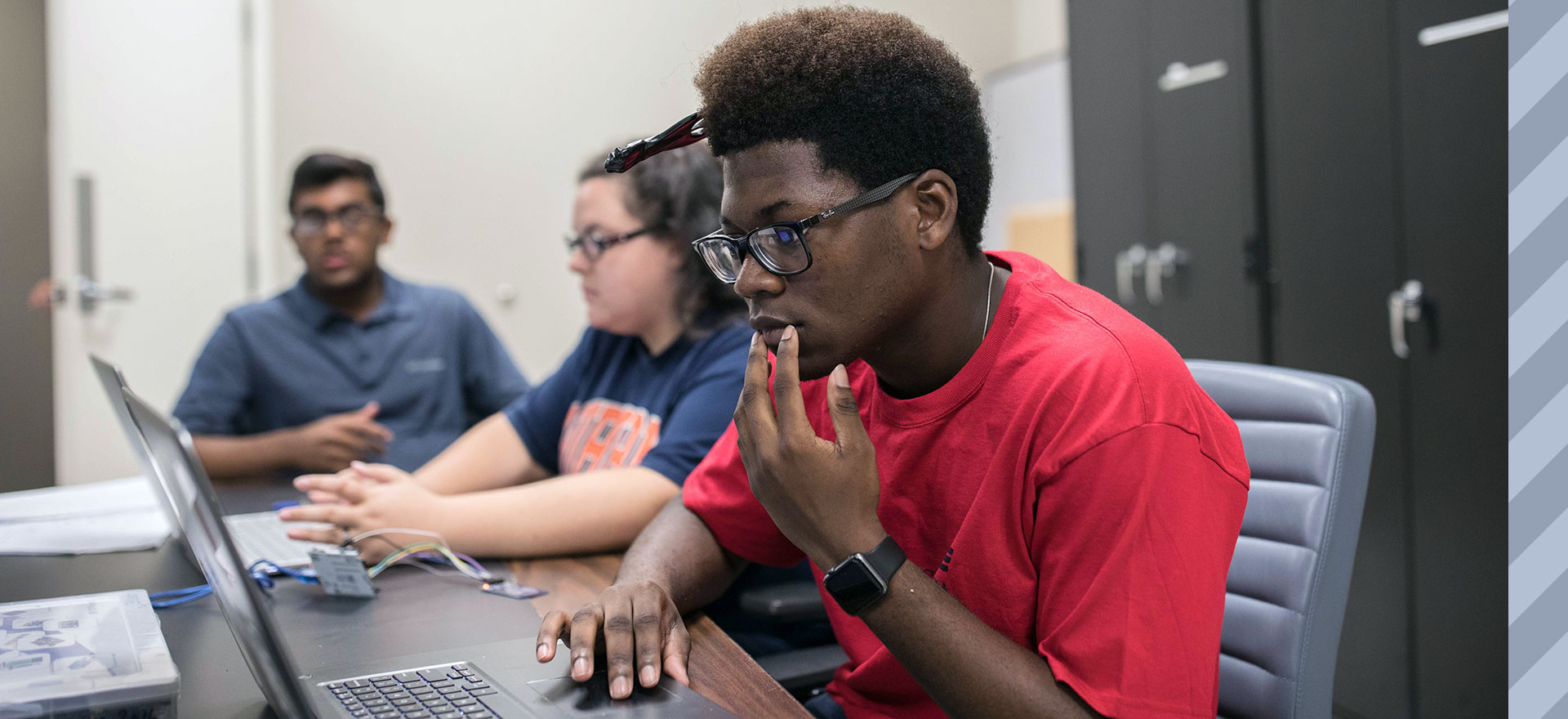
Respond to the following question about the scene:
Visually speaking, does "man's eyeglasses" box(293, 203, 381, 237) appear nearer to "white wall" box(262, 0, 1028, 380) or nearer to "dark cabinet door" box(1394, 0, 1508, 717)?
"white wall" box(262, 0, 1028, 380)

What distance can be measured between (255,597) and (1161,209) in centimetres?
261

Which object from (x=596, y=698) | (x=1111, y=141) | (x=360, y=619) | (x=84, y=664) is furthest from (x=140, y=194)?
(x=596, y=698)

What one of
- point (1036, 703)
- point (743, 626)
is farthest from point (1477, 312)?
point (1036, 703)

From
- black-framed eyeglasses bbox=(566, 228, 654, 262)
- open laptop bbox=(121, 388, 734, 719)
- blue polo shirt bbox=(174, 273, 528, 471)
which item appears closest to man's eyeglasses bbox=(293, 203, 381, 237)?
blue polo shirt bbox=(174, 273, 528, 471)

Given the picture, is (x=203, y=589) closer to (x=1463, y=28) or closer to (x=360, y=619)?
(x=360, y=619)

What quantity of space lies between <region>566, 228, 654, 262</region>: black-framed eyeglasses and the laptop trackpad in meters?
0.86

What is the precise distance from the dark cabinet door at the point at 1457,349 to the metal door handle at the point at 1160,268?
688 mm

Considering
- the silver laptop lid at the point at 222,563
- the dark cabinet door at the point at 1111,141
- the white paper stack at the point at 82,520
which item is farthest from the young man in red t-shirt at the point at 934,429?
the dark cabinet door at the point at 1111,141

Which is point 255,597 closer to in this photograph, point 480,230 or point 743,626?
point 743,626

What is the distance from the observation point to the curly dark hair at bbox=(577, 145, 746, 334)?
161 cm

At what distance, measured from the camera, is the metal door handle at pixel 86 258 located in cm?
319

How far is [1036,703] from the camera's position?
748 mm

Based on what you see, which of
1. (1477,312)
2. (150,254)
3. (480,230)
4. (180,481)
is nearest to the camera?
(180,481)

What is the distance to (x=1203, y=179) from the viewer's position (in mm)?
2623
